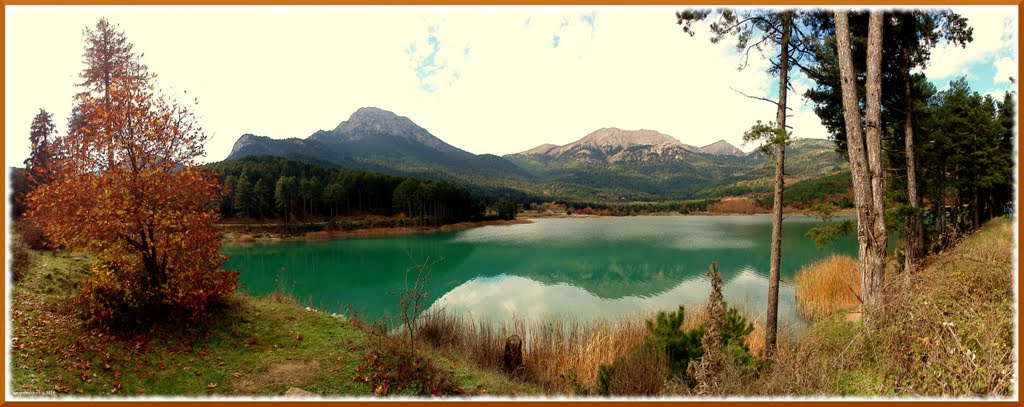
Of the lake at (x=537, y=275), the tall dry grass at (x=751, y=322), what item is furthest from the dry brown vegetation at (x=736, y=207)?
the tall dry grass at (x=751, y=322)

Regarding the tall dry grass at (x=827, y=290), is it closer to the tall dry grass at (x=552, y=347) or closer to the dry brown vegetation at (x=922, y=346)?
the tall dry grass at (x=552, y=347)

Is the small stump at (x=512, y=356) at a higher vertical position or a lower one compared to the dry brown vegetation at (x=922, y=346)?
lower

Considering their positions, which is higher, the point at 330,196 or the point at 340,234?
the point at 330,196

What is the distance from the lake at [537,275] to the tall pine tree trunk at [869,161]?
14.9 feet

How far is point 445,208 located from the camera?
64.2 m

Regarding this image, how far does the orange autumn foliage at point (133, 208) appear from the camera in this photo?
241 inches

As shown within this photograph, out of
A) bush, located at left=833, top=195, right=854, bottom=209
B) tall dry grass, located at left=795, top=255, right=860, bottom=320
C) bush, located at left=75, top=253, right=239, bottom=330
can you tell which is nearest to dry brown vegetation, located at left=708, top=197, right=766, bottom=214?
tall dry grass, located at left=795, top=255, right=860, bottom=320

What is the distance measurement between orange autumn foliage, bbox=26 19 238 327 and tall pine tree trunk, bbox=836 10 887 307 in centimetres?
1080

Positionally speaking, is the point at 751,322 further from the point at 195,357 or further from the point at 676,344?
the point at 195,357

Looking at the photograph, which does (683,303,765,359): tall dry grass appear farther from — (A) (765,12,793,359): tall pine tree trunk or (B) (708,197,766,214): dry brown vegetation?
(B) (708,197,766,214): dry brown vegetation

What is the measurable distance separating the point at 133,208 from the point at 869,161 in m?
11.8

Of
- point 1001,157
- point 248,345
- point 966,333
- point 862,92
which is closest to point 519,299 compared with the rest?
point 248,345

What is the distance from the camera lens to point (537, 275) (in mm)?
23094

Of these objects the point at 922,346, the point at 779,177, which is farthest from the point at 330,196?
the point at 922,346
